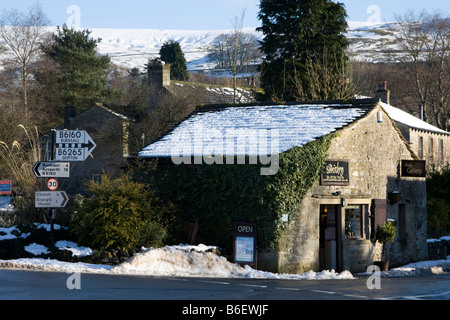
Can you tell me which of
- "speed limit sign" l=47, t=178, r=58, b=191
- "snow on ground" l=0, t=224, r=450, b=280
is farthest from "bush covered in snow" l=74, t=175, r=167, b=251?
"speed limit sign" l=47, t=178, r=58, b=191

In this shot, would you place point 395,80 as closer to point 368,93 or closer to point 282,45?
point 368,93

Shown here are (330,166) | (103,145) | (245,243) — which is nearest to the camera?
(245,243)

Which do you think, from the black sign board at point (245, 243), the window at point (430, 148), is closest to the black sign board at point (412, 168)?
the black sign board at point (245, 243)

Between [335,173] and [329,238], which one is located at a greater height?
[335,173]

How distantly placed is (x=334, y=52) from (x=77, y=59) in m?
25.3

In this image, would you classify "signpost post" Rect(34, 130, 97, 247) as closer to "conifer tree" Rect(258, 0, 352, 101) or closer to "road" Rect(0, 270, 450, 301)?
"road" Rect(0, 270, 450, 301)

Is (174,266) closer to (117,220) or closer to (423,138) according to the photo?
(117,220)

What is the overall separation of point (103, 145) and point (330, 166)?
21956mm

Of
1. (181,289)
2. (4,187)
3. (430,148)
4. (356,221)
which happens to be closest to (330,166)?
(356,221)

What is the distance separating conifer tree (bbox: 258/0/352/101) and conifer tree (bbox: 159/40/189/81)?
36.8m

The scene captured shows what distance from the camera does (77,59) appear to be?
55875 millimetres

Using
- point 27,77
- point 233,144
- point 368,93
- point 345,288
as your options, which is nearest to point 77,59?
point 27,77

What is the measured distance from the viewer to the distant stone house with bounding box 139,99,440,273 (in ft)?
66.1

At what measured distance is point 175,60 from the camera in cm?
7856
